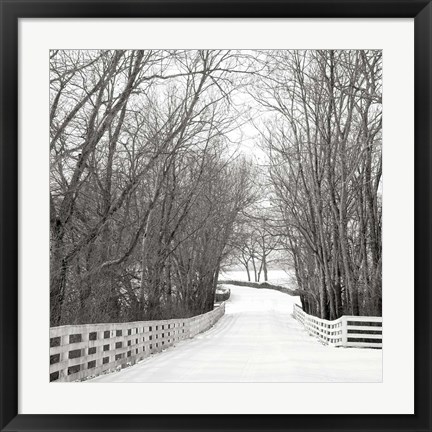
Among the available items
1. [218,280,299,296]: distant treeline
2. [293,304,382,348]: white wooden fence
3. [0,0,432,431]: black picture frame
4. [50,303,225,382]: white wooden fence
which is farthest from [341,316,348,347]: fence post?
[218,280,299,296]: distant treeline

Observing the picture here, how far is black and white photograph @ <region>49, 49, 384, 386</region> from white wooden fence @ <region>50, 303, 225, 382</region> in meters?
0.03

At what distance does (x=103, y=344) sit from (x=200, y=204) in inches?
420

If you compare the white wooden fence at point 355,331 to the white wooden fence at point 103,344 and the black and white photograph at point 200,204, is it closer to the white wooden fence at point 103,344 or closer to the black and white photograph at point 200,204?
the black and white photograph at point 200,204

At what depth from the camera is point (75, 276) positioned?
30.5 feet

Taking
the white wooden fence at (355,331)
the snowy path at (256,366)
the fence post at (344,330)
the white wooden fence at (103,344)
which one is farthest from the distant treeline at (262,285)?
the fence post at (344,330)

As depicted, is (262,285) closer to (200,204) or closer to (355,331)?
(200,204)

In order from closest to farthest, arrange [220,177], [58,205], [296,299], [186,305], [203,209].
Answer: [58,205] → [220,177] → [203,209] → [186,305] → [296,299]
